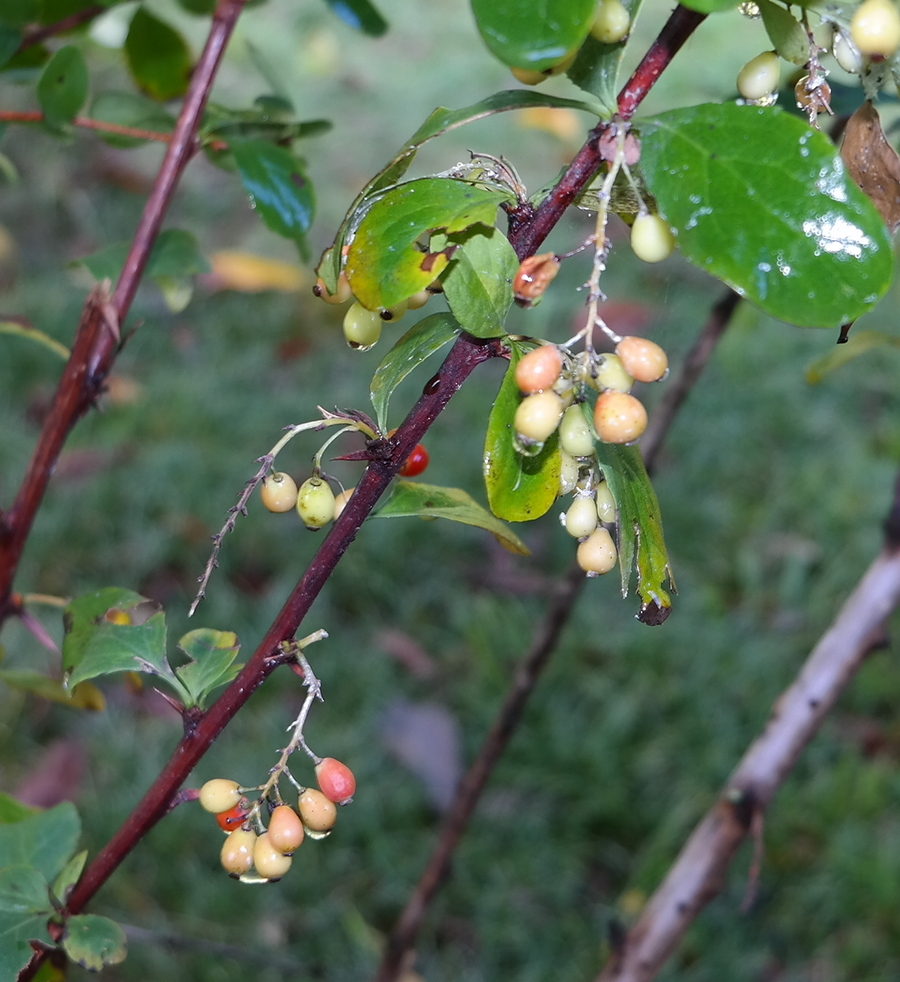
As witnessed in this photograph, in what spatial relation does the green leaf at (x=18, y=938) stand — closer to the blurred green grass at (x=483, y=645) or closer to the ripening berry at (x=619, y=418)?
the ripening berry at (x=619, y=418)

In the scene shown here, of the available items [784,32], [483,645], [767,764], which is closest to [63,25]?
[784,32]

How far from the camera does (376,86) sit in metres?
3.64

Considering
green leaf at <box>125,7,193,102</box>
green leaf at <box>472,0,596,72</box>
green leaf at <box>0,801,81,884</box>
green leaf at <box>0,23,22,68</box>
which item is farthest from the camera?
green leaf at <box>125,7,193,102</box>

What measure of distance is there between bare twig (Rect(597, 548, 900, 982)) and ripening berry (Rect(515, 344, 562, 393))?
17.6 inches

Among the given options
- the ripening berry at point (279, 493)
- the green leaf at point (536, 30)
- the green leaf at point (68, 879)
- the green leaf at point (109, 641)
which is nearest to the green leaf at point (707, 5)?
the green leaf at point (536, 30)

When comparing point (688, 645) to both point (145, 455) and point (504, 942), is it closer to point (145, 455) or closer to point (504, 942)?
point (504, 942)

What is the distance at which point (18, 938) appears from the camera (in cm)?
46

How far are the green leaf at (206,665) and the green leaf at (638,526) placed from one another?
187 mm

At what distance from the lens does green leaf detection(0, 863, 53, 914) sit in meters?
0.48

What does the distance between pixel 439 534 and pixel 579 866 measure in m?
0.79

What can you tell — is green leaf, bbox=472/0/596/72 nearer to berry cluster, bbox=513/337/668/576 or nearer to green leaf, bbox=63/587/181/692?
berry cluster, bbox=513/337/668/576

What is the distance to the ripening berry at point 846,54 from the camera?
35 centimetres

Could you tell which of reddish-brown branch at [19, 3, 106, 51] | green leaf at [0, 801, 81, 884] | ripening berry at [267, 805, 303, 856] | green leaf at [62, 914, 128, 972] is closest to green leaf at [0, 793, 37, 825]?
green leaf at [0, 801, 81, 884]

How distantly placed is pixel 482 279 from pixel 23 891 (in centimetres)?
36
